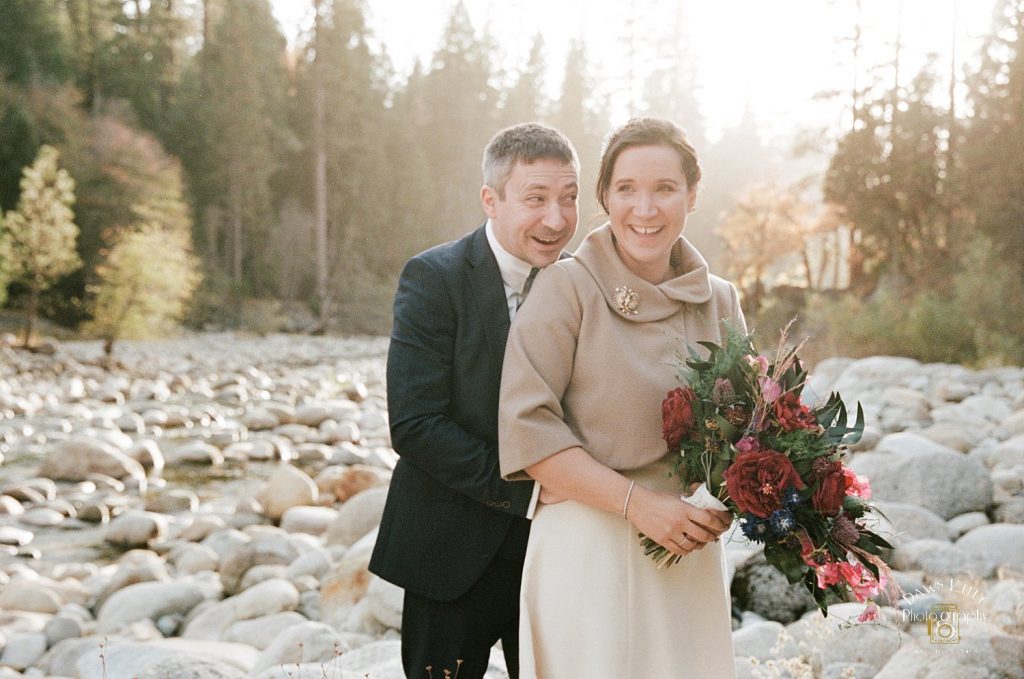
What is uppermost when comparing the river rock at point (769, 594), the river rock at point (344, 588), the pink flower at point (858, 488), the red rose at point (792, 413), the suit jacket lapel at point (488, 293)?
the suit jacket lapel at point (488, 293)

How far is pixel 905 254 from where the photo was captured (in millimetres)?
19688

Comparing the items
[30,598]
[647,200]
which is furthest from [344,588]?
[647,200]

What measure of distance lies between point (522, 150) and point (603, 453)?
924 millimetres

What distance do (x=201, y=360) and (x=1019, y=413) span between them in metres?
17.4

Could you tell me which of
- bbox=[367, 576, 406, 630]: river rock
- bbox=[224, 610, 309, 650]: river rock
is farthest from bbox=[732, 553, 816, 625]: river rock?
bbox=[224, 610, 309, 650]: river rock

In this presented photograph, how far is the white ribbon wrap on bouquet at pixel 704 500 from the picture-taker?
79.5 inches

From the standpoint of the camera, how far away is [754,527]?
1.91 metres

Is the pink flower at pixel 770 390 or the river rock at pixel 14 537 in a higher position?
the pink flower at pixel 770 390

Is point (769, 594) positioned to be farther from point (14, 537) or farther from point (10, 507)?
point (10, 507)

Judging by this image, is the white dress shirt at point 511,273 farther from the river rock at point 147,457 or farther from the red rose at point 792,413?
the river rock at point 147,457

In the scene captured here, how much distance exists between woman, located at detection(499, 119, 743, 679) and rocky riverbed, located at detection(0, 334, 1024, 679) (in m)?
0.27

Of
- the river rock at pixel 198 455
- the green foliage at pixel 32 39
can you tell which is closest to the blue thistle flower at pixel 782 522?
the river rock at pixel 198 455

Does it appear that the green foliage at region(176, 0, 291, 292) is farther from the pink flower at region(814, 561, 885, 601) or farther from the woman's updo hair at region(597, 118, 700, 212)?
the pink flower at region(814, 561, 885, 601)

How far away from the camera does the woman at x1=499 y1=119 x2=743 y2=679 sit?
2160 millimetres
